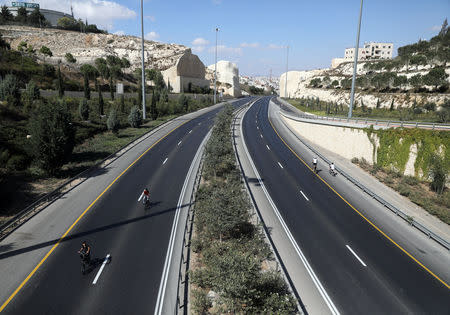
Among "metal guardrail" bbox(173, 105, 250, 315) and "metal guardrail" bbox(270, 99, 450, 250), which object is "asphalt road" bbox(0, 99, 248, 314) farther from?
"metal guardrail" bbox(270, 99, 450, 250)

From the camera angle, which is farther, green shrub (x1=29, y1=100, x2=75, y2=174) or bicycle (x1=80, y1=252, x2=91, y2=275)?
green shrub (x1=29, y1=100, x2=75, y2=174)

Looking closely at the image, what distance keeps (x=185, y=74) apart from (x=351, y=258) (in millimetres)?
93881

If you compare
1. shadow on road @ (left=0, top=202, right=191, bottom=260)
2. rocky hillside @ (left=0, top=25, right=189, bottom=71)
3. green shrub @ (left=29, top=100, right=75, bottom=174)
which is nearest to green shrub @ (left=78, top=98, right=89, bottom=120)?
green shrub @ (left=29, top=100, right=75, bottom=174)

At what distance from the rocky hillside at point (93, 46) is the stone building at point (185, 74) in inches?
322

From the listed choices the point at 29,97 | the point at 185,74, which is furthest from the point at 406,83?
the point at 29,97

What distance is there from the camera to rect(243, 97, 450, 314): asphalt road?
1161 centimetres

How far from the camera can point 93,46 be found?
373ft

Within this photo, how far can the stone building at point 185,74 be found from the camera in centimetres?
9194

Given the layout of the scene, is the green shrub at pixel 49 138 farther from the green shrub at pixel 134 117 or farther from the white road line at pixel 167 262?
the green shrub at pixel 134 117

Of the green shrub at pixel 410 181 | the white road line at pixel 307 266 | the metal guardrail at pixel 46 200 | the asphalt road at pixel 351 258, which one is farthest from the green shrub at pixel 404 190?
the metal guardrail at pixel 46 200

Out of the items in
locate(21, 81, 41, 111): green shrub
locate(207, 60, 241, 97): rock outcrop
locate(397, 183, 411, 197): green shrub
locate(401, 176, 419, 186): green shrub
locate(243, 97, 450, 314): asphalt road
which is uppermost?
locate(207, 60, 241, 97): rock outcrop

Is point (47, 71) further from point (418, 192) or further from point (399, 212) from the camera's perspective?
point (418, 192)

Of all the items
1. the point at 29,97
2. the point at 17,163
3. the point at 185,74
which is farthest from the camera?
the point at 185,74

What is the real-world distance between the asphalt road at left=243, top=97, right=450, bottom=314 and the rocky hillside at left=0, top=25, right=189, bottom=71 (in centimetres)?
9385
